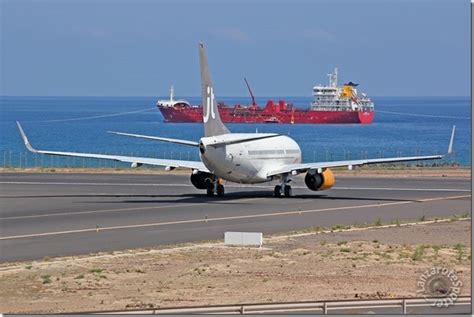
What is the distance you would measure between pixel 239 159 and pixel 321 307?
36189 mm

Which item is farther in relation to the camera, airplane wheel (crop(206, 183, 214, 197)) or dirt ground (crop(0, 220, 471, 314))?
airplane wheel (crop(206, 183, 214, 197))

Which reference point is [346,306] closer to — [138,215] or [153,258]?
[153,258]

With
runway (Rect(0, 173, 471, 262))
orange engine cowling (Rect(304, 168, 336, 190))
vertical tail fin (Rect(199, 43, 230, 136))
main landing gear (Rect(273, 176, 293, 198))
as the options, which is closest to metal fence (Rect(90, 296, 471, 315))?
runway (Rect(0, 173, 471, 262))

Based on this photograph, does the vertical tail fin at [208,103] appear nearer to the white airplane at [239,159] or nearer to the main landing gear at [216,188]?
the white airplane at [239,159]

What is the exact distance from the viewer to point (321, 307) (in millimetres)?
26516

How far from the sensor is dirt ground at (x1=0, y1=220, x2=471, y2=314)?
30.7 meters

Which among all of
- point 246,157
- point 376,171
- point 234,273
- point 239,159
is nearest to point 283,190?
point 246,157

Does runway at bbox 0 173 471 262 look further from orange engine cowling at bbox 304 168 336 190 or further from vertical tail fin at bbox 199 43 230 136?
vertical tail fin at bbox 199 43 230 136

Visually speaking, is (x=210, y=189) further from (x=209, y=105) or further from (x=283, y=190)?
(x=209, y=105)

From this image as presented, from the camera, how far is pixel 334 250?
41000 mm

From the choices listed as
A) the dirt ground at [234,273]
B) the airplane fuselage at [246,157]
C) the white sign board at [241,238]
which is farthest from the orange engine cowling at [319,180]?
the white sign board at [241,238]

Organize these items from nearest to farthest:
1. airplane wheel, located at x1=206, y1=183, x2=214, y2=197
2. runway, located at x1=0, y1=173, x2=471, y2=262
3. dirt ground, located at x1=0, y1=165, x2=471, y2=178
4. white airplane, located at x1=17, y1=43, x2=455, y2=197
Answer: runway, located at x1=0, y1=173, x2=471, y2=262, white airplane, located at x1=17, y1=43, x2=455, y2=197, airplane wheel, located at x1=206, y1=183, x2=214, y2=197, dirt ground, located at x1=0, y1=165, x2=471, y2=178

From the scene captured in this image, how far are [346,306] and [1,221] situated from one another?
1123 inches

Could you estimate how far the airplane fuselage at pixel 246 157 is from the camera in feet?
196
